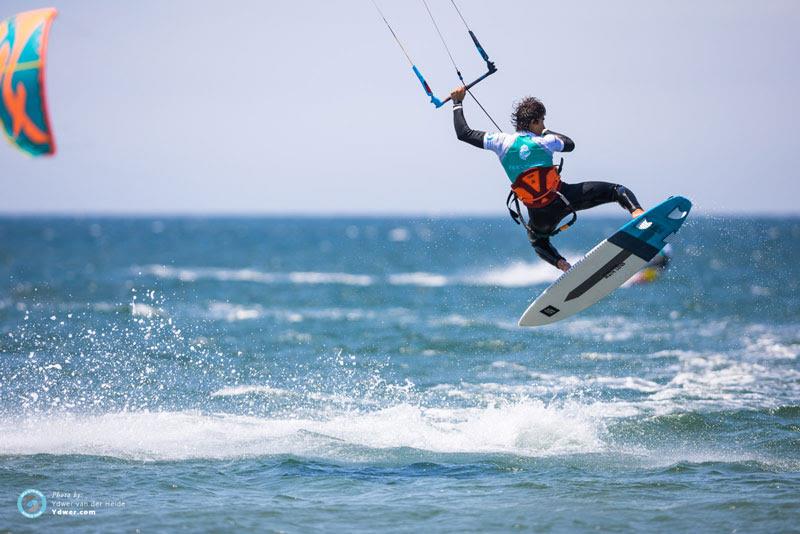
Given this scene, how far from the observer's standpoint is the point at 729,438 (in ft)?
36.8

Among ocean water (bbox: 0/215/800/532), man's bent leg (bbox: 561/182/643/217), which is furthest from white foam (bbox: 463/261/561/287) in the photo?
man's bent leg (bbox: 561/182/643/217)

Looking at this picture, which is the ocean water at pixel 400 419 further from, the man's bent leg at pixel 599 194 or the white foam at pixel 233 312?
the man's bent leg at pixel 599 194

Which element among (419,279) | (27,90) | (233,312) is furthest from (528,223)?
(419,279)

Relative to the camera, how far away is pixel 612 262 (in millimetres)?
10750

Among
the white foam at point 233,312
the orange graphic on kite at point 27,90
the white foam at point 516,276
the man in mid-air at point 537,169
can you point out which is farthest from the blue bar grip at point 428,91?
the white foam at point 516,276

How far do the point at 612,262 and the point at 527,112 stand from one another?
2.29 metres

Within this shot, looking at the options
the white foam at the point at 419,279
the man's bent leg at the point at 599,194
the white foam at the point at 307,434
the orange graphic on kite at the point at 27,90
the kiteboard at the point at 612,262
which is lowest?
the white foam at the point at 307,434

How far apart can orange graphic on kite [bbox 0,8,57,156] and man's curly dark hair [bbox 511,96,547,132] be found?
14.8 feet

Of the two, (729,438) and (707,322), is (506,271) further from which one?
(729,438)

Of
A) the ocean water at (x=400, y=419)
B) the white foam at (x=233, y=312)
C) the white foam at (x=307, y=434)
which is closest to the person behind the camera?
the ocean water at (x=400, y=419)

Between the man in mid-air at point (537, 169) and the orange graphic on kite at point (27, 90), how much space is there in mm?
3887

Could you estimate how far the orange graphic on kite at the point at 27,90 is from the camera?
23.9 feet

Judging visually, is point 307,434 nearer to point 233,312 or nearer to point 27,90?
point 27,90

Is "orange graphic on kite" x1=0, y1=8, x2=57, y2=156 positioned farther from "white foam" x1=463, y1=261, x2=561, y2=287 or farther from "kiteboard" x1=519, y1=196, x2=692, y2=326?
"white foam" x1=463, y1=261, x2=561, y2=287
